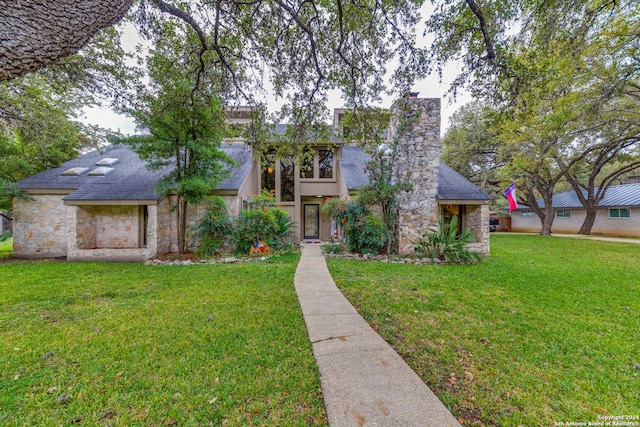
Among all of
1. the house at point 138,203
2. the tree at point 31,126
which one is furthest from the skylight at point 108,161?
the tree at point 31,126

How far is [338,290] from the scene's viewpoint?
14.8 ft

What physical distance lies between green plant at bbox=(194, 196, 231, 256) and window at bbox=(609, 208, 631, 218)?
23944mm

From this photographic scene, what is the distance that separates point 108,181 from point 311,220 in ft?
28.4

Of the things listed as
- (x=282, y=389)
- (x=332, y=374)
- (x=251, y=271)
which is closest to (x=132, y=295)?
(x=251, y=271)

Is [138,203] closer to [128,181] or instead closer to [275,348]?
[128,181]

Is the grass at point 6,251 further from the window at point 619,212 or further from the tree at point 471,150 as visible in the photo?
the window at point 619,212

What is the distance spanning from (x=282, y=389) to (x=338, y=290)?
2.62 meters

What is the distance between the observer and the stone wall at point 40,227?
28.3ft

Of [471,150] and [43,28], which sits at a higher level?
[471,150]

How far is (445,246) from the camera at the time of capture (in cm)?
736

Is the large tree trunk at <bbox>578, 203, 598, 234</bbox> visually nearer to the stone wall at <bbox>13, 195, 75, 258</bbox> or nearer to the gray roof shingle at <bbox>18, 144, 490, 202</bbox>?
the gray roof shingle at <bbox>18, 144, 490, 202</bbox>

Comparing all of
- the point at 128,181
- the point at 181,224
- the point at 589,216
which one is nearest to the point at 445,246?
the point at 181,224

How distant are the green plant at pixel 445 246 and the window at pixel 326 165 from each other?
5.97 m

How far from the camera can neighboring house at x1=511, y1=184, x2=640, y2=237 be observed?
49.3 ft
